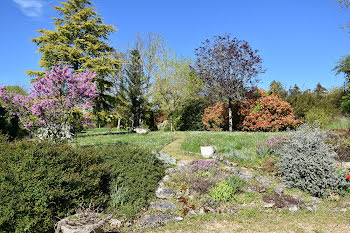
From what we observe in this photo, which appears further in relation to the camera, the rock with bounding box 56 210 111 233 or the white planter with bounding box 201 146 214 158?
the white planter with bounding box 201 146 214 158

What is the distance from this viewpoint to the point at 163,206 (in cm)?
498

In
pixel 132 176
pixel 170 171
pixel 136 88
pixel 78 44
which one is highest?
pixel 78 44

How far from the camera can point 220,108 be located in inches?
788

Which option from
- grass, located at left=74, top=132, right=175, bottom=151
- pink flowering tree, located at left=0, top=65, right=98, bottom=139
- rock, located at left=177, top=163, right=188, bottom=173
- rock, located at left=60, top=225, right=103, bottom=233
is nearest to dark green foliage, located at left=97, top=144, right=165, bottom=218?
rock, located at left=177, top=163, right=188, bottom=173

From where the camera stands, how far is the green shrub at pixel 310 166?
5.64m

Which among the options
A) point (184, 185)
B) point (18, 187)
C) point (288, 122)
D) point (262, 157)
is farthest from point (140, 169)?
point (288, 122)

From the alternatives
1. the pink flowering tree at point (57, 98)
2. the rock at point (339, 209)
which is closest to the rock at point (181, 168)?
the rock at point (339, 209)

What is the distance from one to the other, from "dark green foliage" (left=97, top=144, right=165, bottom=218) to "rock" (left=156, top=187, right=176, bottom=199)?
0.50 feet

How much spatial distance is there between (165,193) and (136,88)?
57.2ft

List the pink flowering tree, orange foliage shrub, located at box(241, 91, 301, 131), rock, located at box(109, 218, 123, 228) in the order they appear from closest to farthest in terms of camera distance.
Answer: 1. rock, located at box(109, 218, 123, 228)
2. the pink flowering tree
3. orange foliage shrub, located at box(241, 91, 301, 131)

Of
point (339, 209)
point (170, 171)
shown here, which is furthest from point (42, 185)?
point (339, 209)

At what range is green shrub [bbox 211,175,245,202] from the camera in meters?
5.15

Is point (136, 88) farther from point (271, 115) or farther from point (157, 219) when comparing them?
point (157, 219)

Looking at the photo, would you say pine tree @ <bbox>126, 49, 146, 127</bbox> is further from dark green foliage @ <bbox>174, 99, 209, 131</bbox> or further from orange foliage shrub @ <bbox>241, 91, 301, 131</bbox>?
orange foliage shrub @ <bbox>241, 91, 301, 131</bbox>
